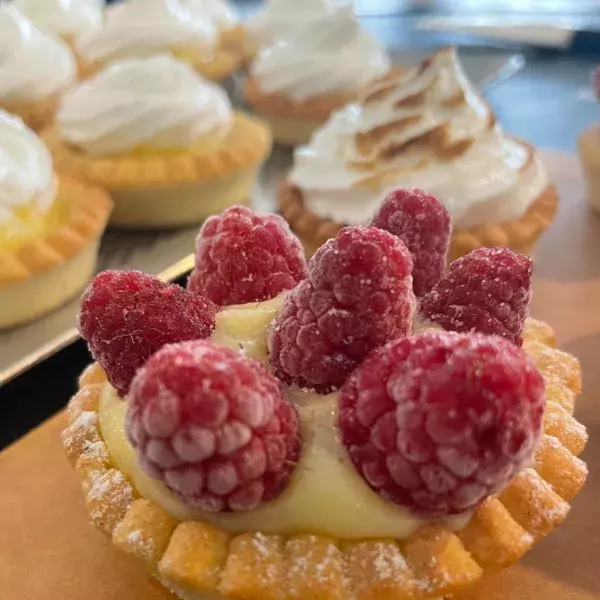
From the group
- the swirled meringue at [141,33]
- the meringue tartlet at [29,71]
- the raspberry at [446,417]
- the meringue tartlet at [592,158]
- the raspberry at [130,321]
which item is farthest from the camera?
the swirled meringue at [141,33]

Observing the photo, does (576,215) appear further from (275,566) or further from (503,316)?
(275,566)

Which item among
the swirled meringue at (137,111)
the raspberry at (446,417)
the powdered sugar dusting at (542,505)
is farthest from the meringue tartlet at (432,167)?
the raspberry at (446,417)

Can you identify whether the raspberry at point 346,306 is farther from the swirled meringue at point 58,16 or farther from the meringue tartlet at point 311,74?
the swirled meringue at point 58,16

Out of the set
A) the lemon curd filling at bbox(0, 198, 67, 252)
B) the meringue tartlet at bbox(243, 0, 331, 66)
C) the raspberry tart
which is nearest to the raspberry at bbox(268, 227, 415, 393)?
the raspberry tart

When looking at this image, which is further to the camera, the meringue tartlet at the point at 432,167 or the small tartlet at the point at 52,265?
the meringue tartlet at the point at 432,167

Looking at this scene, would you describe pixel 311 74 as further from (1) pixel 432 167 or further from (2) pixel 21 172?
(2) pixel 21 172

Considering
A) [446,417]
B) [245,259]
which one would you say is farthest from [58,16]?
[446,417]

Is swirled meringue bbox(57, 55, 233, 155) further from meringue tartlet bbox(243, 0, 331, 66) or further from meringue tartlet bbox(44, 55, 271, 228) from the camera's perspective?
meringue tartlet bbox(243, 0, 331, 66)
